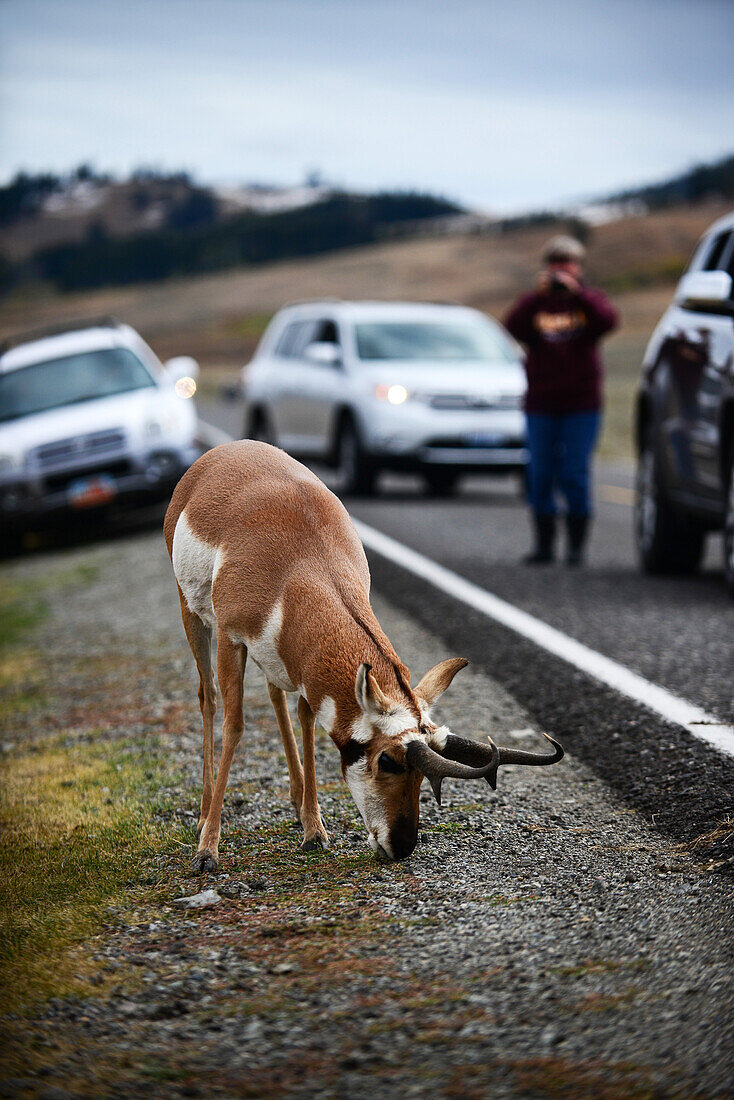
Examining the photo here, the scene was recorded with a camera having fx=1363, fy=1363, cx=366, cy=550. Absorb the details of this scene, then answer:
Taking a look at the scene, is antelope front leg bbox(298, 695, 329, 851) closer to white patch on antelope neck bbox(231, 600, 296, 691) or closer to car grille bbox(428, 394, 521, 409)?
white patch on antelope neck bbox(231, 600, 296, 691)

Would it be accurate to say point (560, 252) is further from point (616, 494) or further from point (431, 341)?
point (616, 494)

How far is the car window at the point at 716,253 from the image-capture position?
8.55 metres

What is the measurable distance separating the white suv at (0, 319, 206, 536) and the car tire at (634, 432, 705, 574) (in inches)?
186

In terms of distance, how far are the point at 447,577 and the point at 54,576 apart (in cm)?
408

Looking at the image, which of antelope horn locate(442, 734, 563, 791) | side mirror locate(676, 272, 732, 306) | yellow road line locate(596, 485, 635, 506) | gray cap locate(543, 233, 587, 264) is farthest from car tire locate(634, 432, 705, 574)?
antelope horn locate(442, 734, 563, 791)

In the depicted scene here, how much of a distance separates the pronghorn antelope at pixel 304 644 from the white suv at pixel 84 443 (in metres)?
8.13

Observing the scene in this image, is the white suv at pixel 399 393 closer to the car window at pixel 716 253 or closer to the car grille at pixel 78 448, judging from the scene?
the car grille at pixel 78 448

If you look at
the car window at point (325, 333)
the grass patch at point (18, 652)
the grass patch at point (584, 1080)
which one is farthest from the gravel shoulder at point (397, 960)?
the car window at point (325, 333)

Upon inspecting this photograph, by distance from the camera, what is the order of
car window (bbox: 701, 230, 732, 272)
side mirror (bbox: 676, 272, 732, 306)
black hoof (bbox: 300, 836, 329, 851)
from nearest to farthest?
black hoof (bbox: 300, 836, 329, 851) → side mirror (bbox: 676, 272, 732, 306) → car window (bbox: 701, 230, 732, 272)

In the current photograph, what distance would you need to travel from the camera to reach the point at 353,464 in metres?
14.4

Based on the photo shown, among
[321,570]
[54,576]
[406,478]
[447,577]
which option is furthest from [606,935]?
[406,478]

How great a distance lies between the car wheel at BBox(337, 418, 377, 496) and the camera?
14.2 m

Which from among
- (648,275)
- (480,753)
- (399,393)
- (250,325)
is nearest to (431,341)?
(399,393)

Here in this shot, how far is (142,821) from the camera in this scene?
4.53 metres
